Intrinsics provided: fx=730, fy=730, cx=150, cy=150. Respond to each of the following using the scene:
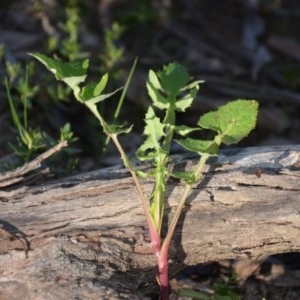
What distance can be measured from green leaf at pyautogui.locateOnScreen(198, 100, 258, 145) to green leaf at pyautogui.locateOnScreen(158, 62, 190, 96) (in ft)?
0.64

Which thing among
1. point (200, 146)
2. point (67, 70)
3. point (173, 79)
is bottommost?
point (200, 146)

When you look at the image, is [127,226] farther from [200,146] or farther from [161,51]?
[161,51]

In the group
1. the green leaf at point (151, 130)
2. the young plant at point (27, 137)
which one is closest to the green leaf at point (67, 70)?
the green leaf at point (151, 130)

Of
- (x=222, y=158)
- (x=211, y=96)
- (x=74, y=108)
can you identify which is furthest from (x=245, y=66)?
(x=222, y=158)

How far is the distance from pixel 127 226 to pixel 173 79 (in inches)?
21.2

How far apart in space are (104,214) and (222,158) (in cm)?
49

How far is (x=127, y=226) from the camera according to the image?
2.43m

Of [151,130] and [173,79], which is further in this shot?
[173,79]

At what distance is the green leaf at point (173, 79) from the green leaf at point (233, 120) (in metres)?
0.20

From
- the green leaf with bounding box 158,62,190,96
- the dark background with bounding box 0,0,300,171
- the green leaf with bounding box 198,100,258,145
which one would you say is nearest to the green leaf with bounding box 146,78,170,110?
the green leaf with bounding box 158,62,190,96

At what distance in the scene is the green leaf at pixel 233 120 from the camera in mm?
2385

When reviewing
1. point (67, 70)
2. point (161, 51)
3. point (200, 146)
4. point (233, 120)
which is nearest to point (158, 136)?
point (200, 146)

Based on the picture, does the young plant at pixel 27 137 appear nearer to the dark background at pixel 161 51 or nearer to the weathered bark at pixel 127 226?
the weathered bark at pixel 127 226

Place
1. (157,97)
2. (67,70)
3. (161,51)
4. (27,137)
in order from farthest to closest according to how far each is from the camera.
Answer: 1. (161,51)
2. (27,137)
3. (157,97)
4. (67,70)
